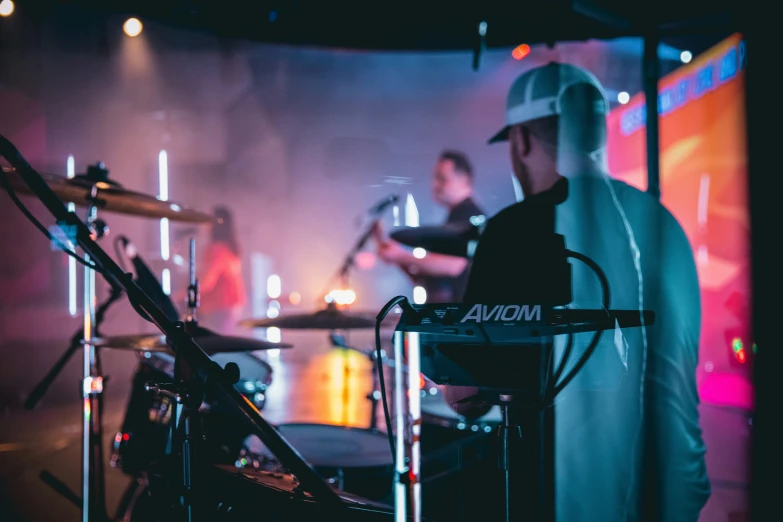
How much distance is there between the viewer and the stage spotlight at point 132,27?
4.24 metres

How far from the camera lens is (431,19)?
112 inches

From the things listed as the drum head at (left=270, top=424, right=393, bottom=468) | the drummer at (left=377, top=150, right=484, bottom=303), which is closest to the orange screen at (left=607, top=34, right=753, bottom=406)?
the drummer at (left=377, top=150, right=484, bottom=303)

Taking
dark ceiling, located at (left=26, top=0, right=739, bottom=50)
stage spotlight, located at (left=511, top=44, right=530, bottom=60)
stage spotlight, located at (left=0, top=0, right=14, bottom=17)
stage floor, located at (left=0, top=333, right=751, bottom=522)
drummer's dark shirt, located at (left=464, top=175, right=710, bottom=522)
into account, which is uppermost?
stage spotlight, located at (left=0, top=0, right=14, bottom=17)

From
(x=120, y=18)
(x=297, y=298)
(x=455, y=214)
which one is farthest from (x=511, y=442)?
(x=120, y=18)

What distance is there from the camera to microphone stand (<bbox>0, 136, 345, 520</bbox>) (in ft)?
3.73

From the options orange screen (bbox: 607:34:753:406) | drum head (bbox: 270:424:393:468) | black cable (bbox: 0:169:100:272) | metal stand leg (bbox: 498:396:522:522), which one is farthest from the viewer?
orange screen (bbox: 607:34:753:406)

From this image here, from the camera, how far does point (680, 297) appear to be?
1.51m

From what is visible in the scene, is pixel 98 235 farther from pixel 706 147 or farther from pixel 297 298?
pixel 706 147

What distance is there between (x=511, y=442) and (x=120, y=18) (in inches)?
176

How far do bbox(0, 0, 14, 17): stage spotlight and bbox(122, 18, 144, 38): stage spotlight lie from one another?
2.28ft

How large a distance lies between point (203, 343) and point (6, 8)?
11.8 feet

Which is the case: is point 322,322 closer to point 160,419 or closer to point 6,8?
point 160,419

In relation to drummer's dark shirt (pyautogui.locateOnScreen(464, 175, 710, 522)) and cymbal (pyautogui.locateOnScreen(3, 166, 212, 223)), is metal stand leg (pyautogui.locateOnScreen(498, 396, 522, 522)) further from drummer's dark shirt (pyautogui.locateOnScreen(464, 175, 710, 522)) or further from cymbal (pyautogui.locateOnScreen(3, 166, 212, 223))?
cymbal (pyautogui.locateOnScreen(3, 166, 212, 223))

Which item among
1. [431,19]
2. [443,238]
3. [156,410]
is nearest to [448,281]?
[443,238]
